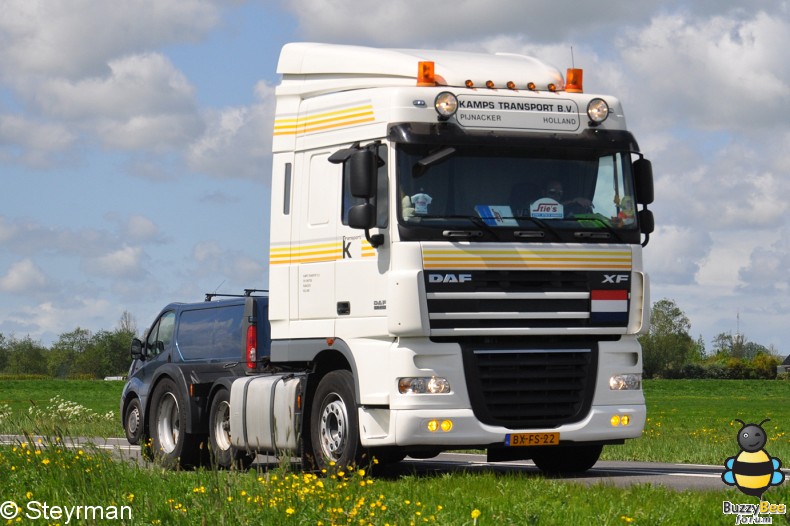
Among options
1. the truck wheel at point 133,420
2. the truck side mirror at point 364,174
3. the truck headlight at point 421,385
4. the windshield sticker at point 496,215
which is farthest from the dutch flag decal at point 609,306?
the truck wheel at point 133,420

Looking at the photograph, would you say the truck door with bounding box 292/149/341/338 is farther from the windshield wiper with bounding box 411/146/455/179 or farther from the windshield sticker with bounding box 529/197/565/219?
the windshield sticker with bounding box 529/197/565/219

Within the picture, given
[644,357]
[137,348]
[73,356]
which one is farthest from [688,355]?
[137,348]

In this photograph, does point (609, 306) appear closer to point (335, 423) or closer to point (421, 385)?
point (421, 385)

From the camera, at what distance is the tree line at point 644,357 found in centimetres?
11888

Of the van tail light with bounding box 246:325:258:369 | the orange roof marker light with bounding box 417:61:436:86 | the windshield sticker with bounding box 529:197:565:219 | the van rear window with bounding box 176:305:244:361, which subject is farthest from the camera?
the van rear window with bounding box 176:305:244:361

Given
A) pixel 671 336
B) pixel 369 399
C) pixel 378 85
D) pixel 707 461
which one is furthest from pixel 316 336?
pixel 671 336

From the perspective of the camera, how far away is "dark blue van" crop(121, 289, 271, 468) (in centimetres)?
1625

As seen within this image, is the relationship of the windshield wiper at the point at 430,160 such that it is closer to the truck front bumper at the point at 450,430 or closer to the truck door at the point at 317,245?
the truck door at the point at 317,245

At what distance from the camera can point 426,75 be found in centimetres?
1341

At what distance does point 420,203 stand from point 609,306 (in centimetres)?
217

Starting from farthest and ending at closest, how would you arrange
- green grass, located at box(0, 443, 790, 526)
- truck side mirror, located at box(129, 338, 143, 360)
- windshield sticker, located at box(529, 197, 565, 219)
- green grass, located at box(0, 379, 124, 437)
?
1. truck side mirror, located at box(129, 338, 143, 360)
2. windshield sticker, located at box(529, 197, 565, 219)
3. green grass, located at box(0, 379, 124, 437)
4. green grass, located at box(0, 443, 790, 526)

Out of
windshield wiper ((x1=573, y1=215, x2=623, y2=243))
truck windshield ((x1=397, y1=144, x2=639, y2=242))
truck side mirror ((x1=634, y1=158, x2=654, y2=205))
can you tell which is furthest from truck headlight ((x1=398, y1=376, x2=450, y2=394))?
truck side mirror ((x1=634, y1=158, x2=654, y2=205))

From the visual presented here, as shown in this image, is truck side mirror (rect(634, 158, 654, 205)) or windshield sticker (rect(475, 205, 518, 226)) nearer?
windshield sticker (rect(475, 205, 518, 226))

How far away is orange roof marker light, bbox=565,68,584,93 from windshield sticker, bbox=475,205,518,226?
1796mm
